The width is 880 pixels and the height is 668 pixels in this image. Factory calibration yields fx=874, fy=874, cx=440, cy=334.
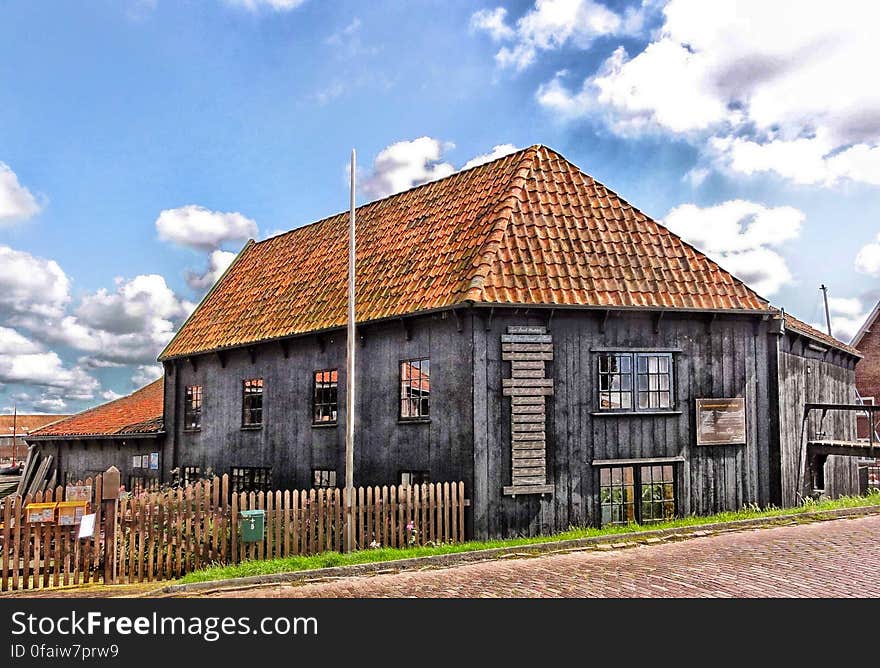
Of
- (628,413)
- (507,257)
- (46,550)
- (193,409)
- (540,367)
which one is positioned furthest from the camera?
(193,409)

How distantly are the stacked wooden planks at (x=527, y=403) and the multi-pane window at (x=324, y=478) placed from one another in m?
5.42

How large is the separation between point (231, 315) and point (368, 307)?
820cm

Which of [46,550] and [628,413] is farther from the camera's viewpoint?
[628,413]

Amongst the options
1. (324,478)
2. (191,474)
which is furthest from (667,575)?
(191,474)

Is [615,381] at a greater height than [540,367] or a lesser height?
lesser

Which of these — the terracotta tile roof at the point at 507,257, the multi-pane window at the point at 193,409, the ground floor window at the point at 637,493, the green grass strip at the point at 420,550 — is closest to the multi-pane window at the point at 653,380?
the terracotta tile roof at the point at 507,257

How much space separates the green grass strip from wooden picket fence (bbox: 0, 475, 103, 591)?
172 centimetres

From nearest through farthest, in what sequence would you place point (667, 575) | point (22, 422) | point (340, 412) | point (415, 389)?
point (667, 575), point (415, 389), point (340, 412), point (22, 422)

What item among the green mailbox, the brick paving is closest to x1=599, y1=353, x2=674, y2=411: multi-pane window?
the brick paving

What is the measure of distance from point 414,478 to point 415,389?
6.07 ft

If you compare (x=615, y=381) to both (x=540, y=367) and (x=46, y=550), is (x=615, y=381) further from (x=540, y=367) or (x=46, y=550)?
(x=46, y=550)

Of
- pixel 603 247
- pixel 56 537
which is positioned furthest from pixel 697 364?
pixel 56 537

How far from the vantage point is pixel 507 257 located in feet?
58.0

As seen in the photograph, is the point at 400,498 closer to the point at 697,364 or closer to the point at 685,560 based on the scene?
the point at 685,560
